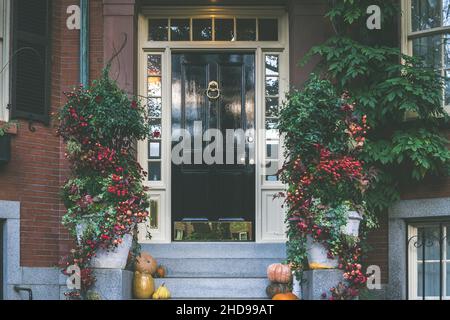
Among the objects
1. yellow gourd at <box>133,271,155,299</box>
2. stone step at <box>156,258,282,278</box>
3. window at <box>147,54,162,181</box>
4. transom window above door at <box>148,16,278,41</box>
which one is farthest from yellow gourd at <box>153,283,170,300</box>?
transom window above door at <box>148,16,278,41</box>

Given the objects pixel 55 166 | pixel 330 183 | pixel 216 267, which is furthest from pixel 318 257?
pixel 55 166

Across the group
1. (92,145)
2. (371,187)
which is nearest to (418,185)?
(371,187)

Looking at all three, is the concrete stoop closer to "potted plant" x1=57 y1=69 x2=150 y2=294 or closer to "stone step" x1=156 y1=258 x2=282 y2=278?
"stone step" x1=156 y1=258 x2=282 y2=278

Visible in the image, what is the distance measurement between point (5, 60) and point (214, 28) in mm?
2621

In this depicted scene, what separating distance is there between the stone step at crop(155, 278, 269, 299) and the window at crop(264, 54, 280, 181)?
1714 millimetres

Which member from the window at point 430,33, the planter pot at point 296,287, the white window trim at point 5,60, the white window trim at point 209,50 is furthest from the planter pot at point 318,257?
the white window trim at point 5,60

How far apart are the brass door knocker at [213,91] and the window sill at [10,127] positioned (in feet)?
7.98

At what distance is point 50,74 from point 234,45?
88.9 inches

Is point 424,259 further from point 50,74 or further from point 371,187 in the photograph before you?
point 50,74

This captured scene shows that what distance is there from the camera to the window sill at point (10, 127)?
11609 mm

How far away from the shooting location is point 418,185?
11992mm

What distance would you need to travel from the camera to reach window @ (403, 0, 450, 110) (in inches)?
476

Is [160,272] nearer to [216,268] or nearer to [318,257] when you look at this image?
[216,268]

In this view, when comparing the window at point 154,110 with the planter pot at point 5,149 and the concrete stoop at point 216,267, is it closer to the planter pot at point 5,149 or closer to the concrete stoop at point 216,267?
the concrete stoop at point 216,267
